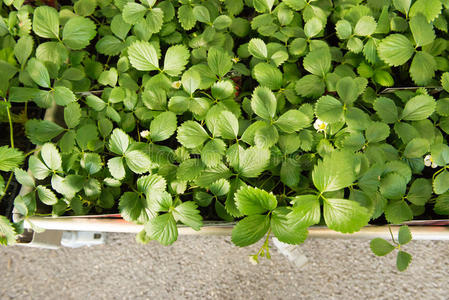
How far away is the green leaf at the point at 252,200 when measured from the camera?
22.2 inches

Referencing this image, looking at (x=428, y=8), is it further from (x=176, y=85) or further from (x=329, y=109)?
(x=176, y=85)

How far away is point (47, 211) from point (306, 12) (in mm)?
780

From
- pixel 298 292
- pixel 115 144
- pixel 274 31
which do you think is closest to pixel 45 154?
pixel 115 144

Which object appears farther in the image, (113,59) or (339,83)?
(113,59)

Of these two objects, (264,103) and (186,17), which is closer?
(264,103)

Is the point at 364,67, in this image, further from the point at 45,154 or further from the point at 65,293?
the point at 65,293

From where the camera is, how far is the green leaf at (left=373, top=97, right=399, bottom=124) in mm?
676

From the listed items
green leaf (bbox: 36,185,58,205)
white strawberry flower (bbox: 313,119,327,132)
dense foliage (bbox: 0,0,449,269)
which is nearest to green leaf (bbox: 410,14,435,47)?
dense foliage (bbox: 0,0,449,269)

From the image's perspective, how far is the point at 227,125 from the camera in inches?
25.2

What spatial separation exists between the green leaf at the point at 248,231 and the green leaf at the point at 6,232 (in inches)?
18.8

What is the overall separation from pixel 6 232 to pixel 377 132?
0.80 metres

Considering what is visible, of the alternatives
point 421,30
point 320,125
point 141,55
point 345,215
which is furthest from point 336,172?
point 141,55

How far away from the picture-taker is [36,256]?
1297 millimetres

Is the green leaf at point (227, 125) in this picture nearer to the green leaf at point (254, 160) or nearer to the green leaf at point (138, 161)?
the green leaf at point (254, 160)
